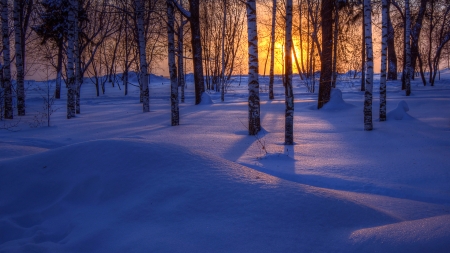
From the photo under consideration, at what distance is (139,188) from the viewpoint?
11.5 ft

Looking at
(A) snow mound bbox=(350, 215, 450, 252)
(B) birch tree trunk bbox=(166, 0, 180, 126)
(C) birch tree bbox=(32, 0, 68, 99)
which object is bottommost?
(A) snow mound bbox=(350, 215, 450, 252)

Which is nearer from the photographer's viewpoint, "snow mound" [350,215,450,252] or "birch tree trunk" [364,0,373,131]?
"snow mound" [350,215,450,252]

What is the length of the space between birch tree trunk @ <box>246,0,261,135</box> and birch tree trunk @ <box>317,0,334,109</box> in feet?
19.7

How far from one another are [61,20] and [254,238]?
929 inches

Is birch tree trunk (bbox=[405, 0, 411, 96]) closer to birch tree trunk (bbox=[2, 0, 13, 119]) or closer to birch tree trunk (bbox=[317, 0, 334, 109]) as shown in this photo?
birch tree trunk (bbox=[317, 0, 334, 109])

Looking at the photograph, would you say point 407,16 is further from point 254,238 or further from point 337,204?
point 254,238

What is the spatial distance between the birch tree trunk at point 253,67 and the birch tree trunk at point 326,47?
599cm

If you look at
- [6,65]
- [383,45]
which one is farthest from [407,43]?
[6,65]

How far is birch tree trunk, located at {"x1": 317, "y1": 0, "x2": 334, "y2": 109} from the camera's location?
13.0 meters

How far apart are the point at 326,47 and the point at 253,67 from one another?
6.70 meters

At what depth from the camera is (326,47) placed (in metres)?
13.1

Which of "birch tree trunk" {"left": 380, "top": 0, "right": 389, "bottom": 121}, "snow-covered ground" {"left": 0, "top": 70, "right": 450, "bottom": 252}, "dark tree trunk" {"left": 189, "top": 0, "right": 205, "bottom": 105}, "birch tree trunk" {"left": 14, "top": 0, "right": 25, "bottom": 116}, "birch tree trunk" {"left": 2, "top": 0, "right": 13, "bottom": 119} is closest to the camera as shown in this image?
"snow-covered ground" {"left": 0, "top": 70, "right": 450, "bottom": 252}

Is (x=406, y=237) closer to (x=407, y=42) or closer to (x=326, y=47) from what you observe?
(x=326, y=47)

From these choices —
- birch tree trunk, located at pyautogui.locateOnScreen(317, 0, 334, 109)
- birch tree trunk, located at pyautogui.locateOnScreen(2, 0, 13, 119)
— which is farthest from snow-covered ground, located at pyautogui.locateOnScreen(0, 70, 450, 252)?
birch tree trunk, located at pyautogui.locateOnScreen(317, 0, 334, 109)
